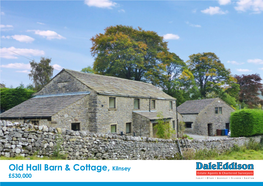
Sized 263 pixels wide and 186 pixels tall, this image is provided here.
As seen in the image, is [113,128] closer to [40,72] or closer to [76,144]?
[76,144]

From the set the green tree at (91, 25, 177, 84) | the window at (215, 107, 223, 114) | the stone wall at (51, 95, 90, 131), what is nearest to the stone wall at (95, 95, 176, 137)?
the stone wall at (51, 95, 90, 131)

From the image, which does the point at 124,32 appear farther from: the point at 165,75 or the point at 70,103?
the point at 70,103

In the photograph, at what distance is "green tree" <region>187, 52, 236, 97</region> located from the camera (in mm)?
44625

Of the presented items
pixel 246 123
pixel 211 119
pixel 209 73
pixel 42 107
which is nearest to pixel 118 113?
pixel 42 107

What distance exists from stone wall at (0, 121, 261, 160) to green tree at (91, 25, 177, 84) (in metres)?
22.4

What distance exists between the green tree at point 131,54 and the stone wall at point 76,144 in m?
22.4

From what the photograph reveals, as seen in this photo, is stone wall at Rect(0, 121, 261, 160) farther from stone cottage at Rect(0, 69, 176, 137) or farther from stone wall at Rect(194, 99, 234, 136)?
stone wall at Rect(194, 99, 234, 136)

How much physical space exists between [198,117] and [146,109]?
12.5 meters

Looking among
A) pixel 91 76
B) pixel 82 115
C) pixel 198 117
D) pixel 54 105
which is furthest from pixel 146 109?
pixel 198 117

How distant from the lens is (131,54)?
114ft

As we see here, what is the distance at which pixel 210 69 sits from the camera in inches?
1763

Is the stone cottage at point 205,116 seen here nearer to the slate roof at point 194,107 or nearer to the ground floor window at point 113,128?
the slate roof at point 194,107

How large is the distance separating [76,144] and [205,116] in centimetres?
2626

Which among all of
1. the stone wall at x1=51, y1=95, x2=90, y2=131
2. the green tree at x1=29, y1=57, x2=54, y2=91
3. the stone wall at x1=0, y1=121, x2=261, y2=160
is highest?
the green tree at x1=29, y1=57, x2=54, y2=91
